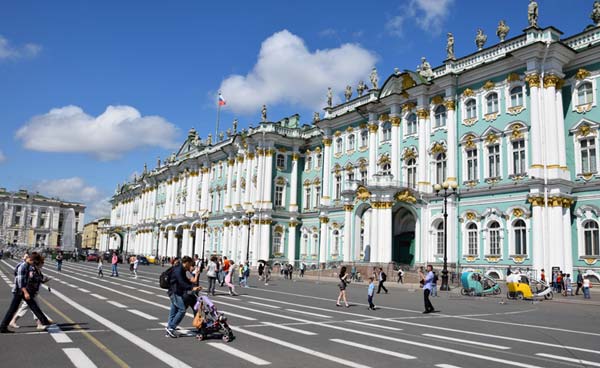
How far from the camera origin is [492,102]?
121 ft

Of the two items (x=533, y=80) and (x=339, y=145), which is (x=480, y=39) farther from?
(x=339, y=145)

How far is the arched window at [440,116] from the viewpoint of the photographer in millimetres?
40562

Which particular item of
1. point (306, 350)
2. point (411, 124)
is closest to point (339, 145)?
point (411, 124)

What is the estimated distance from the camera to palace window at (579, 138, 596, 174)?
105 ft

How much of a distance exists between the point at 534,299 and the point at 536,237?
7077 millimetres

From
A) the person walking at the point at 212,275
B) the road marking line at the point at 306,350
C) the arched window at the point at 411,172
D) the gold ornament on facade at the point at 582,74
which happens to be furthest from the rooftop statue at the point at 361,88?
the road marking line at the point at 306,350

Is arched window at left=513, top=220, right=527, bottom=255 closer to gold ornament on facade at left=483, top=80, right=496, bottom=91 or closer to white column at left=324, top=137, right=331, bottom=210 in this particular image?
gold ornament on facade at left=483, top=80, right=496, bottom=91

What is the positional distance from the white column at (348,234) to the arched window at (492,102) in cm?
1403

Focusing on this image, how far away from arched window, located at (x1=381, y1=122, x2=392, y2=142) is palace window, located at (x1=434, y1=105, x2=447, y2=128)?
5222 millimetres

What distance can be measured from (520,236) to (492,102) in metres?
9.73

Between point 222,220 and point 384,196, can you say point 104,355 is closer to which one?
point 384,196

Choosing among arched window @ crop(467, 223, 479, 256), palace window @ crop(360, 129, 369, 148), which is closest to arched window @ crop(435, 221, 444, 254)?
arched window @ crop(467, 223, 479, 256)

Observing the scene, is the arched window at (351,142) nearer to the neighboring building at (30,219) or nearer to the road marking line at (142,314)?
the road marking line at (142,314)

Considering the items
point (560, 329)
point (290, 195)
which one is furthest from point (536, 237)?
point (290, 195)
